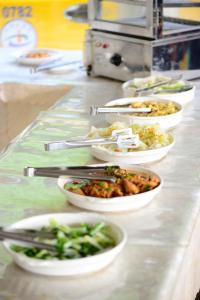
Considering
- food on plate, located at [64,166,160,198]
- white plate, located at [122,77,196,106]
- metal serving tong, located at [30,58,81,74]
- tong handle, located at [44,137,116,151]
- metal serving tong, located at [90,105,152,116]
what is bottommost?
metal serving tong, located at [30,58,81,74]

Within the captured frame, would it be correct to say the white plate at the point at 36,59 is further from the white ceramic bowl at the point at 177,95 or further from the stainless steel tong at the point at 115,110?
the stainless steel tong at the point at 115,110

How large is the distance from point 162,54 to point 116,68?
8.3 inches

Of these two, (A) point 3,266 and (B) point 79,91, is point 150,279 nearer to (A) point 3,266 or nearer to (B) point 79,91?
(A) point 3,266

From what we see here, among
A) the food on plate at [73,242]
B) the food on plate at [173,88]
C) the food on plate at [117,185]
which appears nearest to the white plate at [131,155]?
the food on plate at [117,185]

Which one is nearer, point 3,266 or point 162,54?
point 3,266

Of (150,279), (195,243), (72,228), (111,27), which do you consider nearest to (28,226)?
(72,228)

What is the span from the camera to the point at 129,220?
107cm

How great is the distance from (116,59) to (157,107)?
23.8 inches

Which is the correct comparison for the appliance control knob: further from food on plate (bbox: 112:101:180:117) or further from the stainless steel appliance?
food on plate (bbox: 112:101:180:117)

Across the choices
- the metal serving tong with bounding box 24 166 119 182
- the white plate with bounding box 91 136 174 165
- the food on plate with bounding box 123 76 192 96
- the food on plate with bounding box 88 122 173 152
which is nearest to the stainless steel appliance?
the food on plate with bounding box 123 76 192 96

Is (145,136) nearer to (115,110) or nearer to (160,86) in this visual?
(115,110)

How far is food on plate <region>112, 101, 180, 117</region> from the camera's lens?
62.7 inches

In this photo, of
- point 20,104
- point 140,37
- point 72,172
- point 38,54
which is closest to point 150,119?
point 72,172

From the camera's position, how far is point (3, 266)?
3.01 ft
